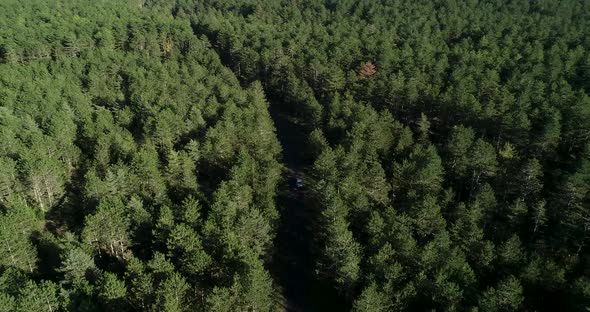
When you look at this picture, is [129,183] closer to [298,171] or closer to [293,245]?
[293,245]

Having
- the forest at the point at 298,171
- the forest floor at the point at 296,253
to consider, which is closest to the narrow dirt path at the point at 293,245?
the forest floor at the point at 296,253

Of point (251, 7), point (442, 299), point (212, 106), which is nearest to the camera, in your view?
point (442, 299)

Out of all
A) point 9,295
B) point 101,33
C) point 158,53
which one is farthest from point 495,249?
point 101,33

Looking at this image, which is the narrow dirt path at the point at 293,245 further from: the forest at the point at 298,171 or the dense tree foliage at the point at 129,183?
the dense tree foliage at the point at 129,183

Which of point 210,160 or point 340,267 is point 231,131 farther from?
point 340,267

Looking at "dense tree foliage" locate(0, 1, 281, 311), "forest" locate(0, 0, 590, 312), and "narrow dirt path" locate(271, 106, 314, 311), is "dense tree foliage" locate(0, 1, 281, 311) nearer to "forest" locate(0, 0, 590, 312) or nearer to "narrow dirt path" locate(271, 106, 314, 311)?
"forest" locate(0, 0, 590, 312)

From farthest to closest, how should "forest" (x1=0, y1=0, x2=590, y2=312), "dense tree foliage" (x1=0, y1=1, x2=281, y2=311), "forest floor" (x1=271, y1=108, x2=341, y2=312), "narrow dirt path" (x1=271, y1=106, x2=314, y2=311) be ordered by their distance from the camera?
"narrow dirt path" (x1=271, y1=106, x2=314, y2=311), "forest floor" (x1=271, y1=108, x2=341, y2=312), "forest" (x1=0, y1=0, x2=590, y2=312), "dense tree foliage" (x1=0, y1=1, x2=281, y2=311)

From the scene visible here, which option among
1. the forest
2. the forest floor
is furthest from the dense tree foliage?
the forest floor

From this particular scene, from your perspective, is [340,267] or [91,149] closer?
[340,267]
